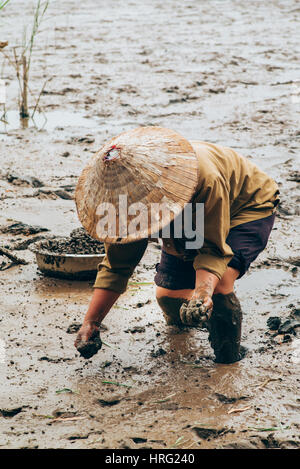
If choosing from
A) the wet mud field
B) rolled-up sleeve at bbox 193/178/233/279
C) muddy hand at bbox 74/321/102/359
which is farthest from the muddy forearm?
rolled-up sleeve at bbox 193/178/233/279

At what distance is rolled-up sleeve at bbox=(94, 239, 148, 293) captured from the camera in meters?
2.80

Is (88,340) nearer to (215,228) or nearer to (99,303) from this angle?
(99,303)

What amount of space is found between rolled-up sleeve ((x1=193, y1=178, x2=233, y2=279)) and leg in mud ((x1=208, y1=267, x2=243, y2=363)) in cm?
23

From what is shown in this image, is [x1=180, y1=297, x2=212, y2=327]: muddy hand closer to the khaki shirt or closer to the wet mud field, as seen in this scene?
the khaki shirt

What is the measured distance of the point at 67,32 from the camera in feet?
33.6

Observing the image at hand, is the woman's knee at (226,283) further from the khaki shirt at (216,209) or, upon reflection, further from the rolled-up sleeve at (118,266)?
the rolled-up sleeve at (118,266)

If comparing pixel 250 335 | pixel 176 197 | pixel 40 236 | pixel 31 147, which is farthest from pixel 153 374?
pixel 31 147

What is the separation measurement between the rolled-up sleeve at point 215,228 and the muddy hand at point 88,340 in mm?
530

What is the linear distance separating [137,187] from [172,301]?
1050mm

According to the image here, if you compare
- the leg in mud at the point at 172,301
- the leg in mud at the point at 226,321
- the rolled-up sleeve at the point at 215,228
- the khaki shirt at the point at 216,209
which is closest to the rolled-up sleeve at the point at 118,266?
the khaki shirt at the point at 216,209

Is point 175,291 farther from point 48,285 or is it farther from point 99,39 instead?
point 99,39

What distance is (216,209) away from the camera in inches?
103

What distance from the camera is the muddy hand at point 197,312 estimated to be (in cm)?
249

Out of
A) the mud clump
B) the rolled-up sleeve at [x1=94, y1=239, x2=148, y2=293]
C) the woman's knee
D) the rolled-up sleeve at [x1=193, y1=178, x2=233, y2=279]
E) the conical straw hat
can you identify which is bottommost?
the mud clump
